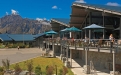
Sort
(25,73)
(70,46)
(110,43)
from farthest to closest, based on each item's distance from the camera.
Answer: (70,46), (25,73), (110,43)

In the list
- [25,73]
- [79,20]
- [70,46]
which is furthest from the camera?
[79,20]

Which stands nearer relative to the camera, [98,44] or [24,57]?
[98,44]

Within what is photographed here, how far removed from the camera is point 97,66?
21906 millimetres

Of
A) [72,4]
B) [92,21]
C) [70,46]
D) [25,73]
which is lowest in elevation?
[25,73]

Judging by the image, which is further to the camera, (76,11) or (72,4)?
(76,11)

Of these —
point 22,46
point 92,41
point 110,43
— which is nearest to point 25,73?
point 92,41

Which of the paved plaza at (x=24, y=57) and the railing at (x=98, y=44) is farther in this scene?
the paved plaza at (x=24, y=57)

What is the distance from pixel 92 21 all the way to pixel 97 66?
33.4 ft

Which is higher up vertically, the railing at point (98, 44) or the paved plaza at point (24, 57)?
the railing at point (98, 44)

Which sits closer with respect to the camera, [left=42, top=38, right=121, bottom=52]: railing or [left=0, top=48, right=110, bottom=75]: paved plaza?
[left=42, top=38, right=121, bottom=52]: railing

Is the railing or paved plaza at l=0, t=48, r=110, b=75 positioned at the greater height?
the railing

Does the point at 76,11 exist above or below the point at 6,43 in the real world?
above

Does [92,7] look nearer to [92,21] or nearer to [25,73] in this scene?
[92,21]

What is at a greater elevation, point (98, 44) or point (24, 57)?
point (98, 44)
